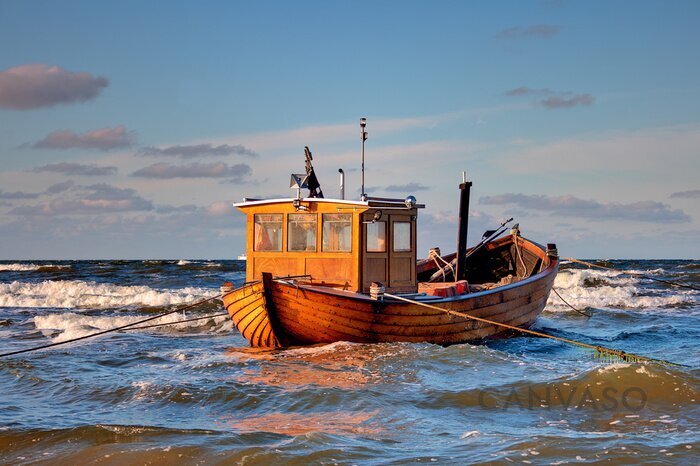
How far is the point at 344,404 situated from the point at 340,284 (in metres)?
4.44

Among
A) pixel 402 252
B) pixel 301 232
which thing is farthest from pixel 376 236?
pixel 301 232

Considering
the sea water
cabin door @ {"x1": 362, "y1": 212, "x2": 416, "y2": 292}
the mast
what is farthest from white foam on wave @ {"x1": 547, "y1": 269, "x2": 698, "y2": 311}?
cabin door @ {"x1": 362, "y1": 212, "x2": 416, "y2": 292}

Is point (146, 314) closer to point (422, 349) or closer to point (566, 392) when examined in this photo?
point (422, 349)

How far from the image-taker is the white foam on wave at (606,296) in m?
28.4

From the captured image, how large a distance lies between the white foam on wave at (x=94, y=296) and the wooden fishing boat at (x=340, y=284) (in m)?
14.2

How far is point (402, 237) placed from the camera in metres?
14.8

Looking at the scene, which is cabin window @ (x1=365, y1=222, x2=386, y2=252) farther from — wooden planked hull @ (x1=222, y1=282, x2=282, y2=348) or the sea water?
wooden planked hull @ (x1=222, y1=282, x2=282, y2=348)

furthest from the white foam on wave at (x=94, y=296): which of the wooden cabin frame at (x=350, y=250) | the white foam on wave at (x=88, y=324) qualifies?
the wooden cabin frame at (x=350, y=250)

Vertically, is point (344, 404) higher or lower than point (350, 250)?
lower

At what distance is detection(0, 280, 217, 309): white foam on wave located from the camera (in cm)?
2873

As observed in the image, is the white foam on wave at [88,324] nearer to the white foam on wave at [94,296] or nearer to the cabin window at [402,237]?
the white foam on wave at [94,296]

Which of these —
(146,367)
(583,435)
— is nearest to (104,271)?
(146,367)

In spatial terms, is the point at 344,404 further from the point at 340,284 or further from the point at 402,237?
the point at 402,237

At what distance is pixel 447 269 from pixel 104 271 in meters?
33.8
